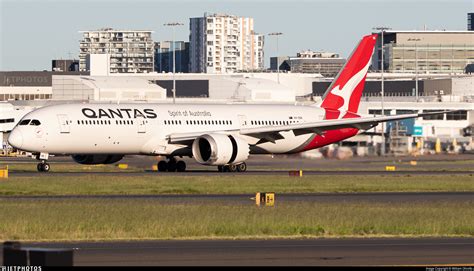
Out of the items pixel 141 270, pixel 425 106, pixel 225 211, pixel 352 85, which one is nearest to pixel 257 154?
pixel 352 85

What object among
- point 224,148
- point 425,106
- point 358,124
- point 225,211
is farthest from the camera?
point 425,106

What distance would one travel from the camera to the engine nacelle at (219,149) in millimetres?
68438

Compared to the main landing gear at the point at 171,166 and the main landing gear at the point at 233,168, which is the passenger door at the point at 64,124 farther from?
the main landing gear at the point at 233,168

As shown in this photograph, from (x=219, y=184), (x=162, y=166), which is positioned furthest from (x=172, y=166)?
(x=219, y=184)

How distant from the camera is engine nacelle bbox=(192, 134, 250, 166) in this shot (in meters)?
68.4

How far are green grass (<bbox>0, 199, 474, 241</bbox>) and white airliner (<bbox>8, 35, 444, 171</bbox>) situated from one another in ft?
77.2

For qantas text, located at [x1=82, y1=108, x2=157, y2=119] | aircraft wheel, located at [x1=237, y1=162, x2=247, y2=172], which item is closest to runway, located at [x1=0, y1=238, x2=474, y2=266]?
qantas text, located at [x1=82, y1=108, x2=157, y2=119]

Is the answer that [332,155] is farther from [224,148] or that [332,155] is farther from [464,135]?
[464,135]

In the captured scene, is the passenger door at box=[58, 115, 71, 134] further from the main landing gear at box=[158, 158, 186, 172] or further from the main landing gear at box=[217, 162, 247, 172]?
the main landing gear at box=[217, 162, 247, 172]

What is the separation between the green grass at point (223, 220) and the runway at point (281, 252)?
176 cm

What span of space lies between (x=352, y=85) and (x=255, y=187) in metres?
25.3

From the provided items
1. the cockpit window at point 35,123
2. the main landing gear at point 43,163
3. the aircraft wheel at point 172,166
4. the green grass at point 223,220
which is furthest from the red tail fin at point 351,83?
the green grass at point 223,220

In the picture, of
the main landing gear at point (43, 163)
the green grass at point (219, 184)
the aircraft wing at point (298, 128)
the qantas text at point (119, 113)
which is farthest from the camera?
the aircraft wing at point (298, 128)

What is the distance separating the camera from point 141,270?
24.7m
